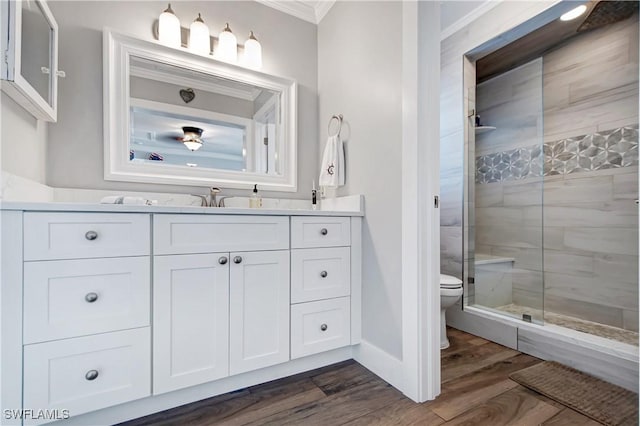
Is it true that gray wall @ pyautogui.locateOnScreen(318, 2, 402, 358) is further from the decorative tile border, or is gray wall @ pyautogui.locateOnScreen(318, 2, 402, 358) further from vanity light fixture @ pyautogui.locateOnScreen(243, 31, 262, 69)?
the decorative tile border

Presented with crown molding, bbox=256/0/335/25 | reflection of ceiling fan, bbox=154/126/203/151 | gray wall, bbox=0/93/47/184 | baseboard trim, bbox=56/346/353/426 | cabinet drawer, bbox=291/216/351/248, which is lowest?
baseboard trim, bbox=56/346/353/426

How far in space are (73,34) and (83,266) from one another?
1.29 metres

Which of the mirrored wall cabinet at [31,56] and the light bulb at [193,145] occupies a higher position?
the mirrored wall cabinet at [31,56]

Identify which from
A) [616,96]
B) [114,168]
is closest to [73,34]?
[114,168]

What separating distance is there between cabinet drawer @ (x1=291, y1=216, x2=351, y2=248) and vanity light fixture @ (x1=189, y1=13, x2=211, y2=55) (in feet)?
4.04

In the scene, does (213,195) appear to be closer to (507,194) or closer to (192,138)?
(192,138)

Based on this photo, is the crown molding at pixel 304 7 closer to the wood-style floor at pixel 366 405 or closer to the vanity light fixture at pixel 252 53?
the vanity light fixture at pixel 252 53

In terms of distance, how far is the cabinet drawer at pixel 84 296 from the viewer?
39.8 inches

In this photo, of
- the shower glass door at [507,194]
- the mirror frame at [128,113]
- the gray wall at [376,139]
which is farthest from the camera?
the shower glass door at [507,194]

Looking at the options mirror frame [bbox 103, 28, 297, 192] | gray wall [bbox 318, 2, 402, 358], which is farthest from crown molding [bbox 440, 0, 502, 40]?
mirror frame [bbox 103, 28, 297, 192]

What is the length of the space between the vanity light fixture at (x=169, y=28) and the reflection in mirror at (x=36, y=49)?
Answer: 1.69ft

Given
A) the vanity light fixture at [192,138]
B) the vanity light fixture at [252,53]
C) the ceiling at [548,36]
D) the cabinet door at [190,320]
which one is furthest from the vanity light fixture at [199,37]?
the ceiling at [548,36]

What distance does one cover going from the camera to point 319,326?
5.22 ft

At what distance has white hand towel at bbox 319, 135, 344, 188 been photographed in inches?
74.2
